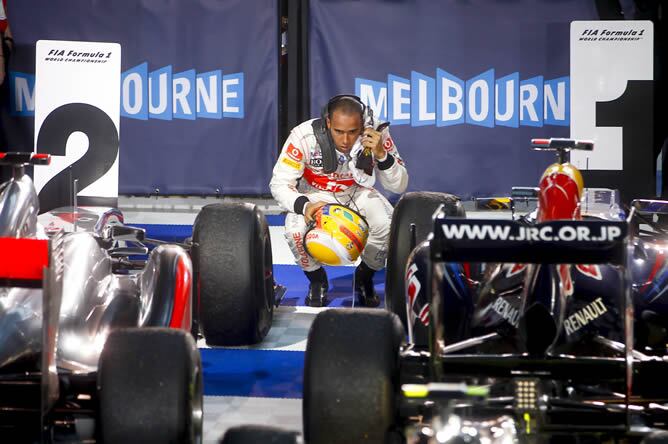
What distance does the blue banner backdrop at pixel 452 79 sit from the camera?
9562mm

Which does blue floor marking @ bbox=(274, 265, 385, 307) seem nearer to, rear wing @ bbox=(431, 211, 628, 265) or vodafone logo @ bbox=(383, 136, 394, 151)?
vodafone logo @ bbox=(383, 136, 394, 151)

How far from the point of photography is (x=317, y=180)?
6.84 meters

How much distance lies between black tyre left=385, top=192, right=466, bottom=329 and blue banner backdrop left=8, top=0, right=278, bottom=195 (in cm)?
444

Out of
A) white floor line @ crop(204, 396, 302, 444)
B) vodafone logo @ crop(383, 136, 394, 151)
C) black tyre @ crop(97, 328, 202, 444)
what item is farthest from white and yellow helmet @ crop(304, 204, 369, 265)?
black tyre @ crop(97, 328, 202, 444)

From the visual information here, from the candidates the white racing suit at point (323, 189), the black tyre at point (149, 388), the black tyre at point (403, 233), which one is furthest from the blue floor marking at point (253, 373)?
the black tyre at point (149, 388)

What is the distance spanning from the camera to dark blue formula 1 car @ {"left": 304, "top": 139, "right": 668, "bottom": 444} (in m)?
3.18

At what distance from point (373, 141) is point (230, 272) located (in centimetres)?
154

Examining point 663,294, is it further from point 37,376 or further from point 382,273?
point 382,273

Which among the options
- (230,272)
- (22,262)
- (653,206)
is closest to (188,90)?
(230,272)

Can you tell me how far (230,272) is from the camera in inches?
212

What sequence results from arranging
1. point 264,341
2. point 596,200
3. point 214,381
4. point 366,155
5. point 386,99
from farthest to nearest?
1. point 386,99
2. point 366,155
3. point 264,341
4. point 596,200
5. point 214,381

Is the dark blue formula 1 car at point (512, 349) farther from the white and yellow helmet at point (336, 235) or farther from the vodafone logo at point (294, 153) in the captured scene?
the vodafone logo at point (294, 153)

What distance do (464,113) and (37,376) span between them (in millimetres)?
6600

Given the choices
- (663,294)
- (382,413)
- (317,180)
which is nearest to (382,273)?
(317,180)
